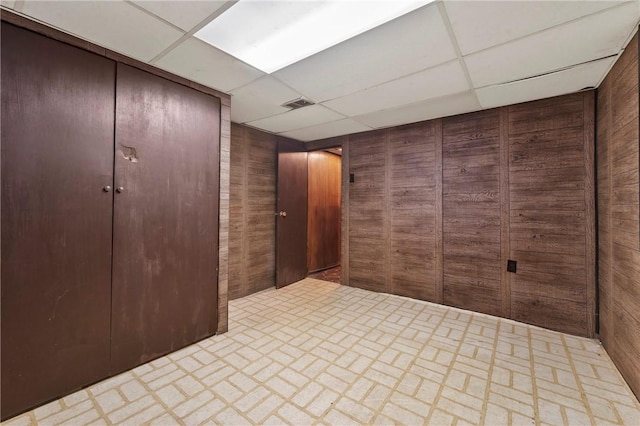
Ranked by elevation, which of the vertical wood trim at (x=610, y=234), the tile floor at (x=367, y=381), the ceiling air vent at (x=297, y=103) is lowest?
the tile floor at (x=367, y=381)

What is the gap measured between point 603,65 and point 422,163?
1.78 meters

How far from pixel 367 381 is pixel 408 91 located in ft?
8.33

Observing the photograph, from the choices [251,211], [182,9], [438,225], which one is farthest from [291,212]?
[182,9]

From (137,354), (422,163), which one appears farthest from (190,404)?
(422,163)

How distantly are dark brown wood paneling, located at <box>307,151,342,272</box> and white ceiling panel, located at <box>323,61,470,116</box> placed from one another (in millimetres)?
2151

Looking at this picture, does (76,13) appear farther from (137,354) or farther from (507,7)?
(507,7)

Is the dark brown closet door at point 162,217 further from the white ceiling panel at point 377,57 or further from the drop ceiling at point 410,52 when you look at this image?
the white ceiling panel at point 377,57

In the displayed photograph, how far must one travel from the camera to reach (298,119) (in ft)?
11.0

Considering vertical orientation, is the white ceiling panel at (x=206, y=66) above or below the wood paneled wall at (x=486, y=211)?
above

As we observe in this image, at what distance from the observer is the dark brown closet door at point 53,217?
1.56 meters

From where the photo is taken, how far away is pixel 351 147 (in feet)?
13.8

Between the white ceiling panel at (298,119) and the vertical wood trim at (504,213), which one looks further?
the white ceiling panel at (298,119)

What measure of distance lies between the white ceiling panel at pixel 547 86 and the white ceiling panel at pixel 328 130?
5.00ft

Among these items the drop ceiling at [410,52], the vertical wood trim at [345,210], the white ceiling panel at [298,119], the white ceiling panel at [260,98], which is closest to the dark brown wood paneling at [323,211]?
the vertical wood trim at [345,210]
